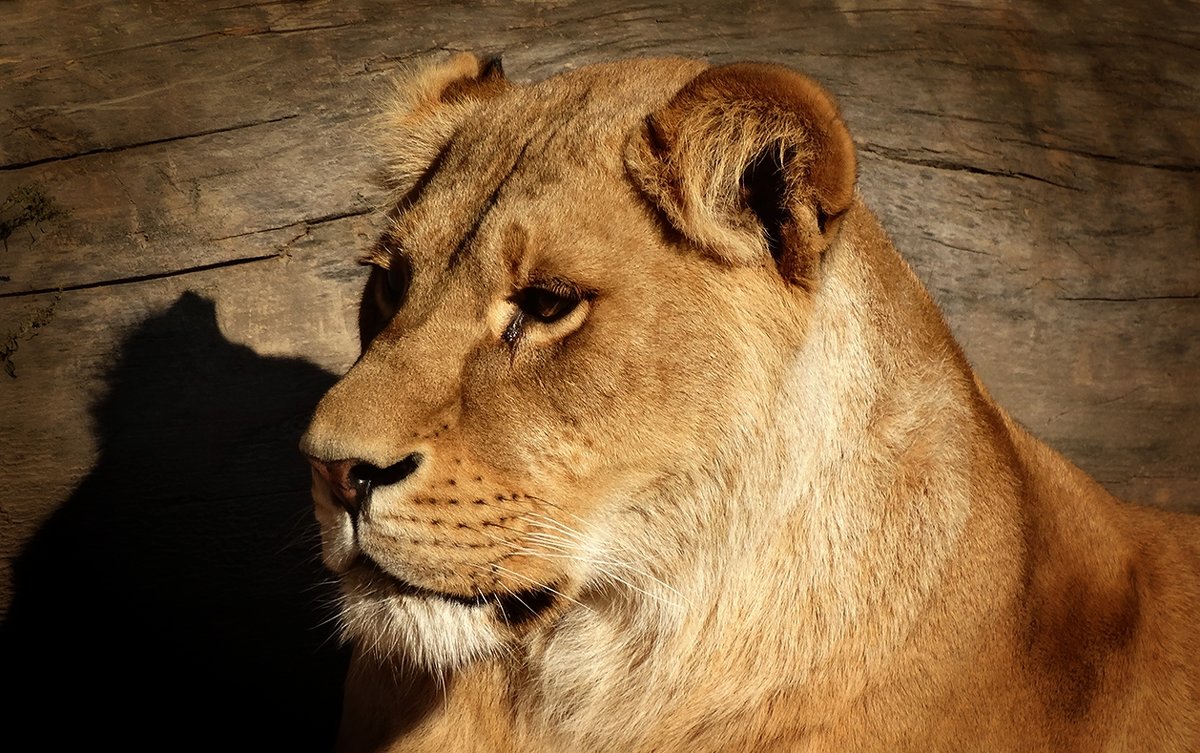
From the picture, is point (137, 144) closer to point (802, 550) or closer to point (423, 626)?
point (423, 626)

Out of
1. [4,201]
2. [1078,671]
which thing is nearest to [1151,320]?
[1078,671]

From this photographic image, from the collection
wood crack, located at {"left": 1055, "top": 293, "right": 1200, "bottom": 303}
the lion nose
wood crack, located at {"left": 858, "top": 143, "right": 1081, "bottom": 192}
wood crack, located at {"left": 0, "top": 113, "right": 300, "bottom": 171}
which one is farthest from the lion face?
wood crack, located at {"left": 1055, "top": 293, "right": 1200, "bottom": 303}

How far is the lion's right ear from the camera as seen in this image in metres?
2.69

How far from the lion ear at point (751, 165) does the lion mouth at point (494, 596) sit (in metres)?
0.68

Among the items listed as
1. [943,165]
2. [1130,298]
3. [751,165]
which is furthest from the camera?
[1130,298]

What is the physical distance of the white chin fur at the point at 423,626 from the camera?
2.04 m

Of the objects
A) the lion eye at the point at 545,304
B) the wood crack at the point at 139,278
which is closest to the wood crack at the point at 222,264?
the wood crack at the point at 139,278

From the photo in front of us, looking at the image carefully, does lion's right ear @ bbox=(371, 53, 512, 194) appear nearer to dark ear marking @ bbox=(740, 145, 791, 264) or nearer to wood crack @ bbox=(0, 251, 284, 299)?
wood crack @ bbox=(0, 251, 284, 299)

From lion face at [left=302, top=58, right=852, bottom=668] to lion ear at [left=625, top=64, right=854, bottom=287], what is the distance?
1 centimetres

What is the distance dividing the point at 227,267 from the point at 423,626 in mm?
1552

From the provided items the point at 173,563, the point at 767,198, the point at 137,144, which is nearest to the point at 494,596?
the point at 767,198

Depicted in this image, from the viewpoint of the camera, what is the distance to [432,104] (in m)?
2.73

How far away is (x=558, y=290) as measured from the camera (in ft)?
6.72

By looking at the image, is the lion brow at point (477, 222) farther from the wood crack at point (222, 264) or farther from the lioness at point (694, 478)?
the wood crack at point (222, 264)
